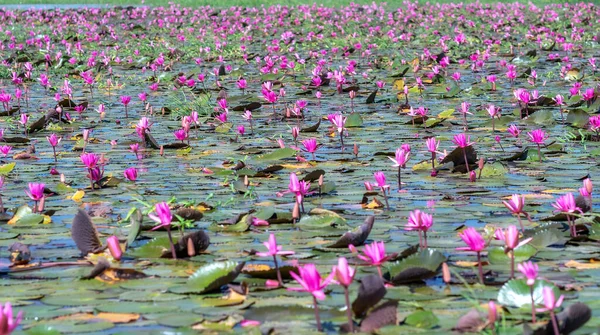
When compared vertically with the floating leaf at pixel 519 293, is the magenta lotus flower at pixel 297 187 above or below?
above

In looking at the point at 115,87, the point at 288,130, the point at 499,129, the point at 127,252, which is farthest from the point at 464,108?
the point at 115,87

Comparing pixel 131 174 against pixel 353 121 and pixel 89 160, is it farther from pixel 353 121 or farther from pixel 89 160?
pixel 353 121

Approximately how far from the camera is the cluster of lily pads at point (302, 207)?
2.68m

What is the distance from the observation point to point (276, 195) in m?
4.48

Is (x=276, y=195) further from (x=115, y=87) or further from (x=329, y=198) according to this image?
(x=115, y=87)

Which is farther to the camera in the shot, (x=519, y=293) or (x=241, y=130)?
(x=241, y=130)

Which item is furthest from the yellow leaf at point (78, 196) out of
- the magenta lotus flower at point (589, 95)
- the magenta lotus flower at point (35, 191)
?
the magenta lotus flower at point (589, 95)

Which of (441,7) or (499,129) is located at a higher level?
(441,7)

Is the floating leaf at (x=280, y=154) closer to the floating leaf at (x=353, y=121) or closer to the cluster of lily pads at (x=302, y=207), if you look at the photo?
the cluster of lily pads at (x=302, y=207)

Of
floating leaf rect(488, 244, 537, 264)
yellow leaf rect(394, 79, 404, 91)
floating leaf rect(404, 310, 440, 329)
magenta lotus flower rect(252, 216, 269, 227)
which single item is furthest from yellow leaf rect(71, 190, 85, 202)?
yellow leaf rect(394, 79, 404, 91)

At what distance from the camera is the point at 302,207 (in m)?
3.96

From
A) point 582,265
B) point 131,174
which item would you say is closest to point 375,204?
point 582,265

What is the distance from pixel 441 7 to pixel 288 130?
55.3 ft

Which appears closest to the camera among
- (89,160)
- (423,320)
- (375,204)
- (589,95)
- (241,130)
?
(423,320)
